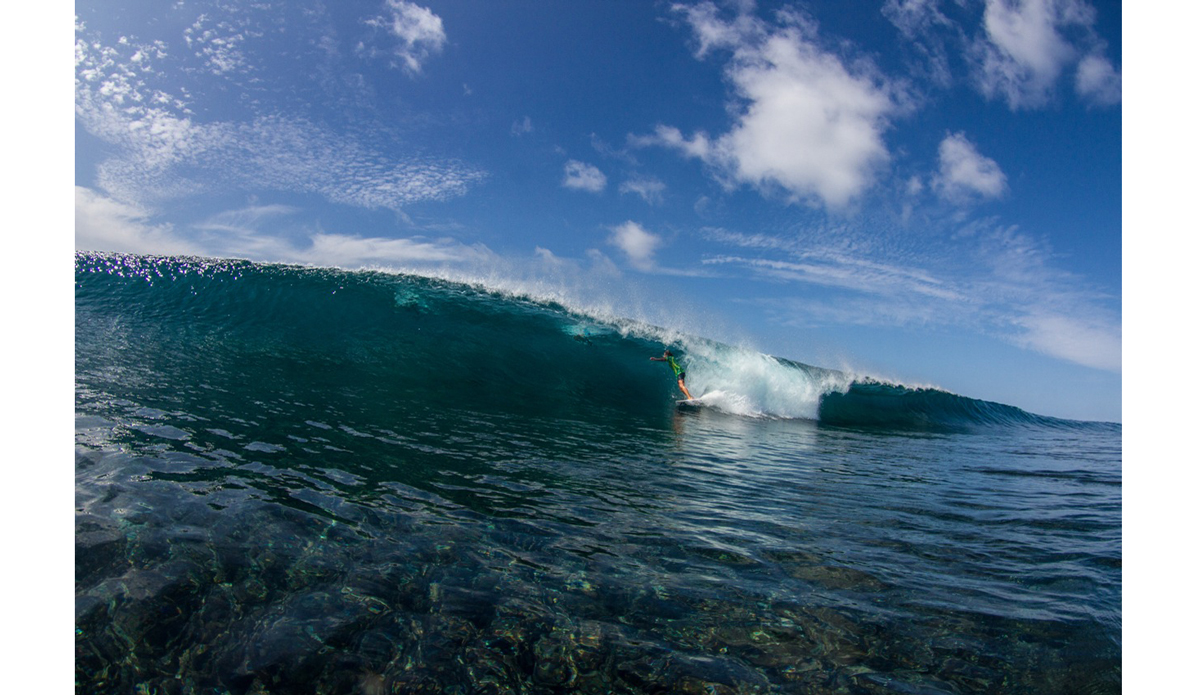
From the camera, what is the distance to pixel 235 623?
2.70 meters

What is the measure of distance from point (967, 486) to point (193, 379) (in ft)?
38.8

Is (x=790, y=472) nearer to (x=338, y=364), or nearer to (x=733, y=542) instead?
(x=733, y=542)

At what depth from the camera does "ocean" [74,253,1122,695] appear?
8.35 ft

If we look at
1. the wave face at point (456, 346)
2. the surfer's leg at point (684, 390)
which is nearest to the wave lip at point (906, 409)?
the wave face at point (456, 346)

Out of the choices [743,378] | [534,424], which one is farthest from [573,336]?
[534,424]

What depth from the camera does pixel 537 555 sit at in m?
3.60

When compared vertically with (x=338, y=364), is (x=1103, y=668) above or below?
below

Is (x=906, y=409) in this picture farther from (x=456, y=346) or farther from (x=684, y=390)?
(x=456, y=346)

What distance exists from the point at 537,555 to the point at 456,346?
1275 cm

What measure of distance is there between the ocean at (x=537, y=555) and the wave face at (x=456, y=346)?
2256 millimetres

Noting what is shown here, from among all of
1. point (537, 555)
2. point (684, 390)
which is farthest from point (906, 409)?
point (537, 555)

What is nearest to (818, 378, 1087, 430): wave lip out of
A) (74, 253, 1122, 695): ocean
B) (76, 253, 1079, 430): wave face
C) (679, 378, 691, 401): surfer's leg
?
(76, 253, 1079, 430): wave face

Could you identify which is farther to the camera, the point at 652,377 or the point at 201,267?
the point at 201,267

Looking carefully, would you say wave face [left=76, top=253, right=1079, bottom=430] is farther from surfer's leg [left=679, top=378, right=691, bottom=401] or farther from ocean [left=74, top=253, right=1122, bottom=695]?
ocean [left=74, top=253, right=1122, bottom=695]
